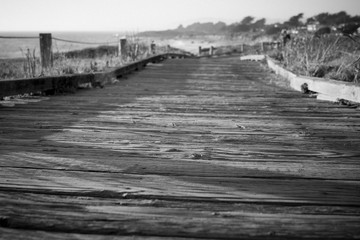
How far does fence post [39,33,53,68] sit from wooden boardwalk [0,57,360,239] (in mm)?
3576

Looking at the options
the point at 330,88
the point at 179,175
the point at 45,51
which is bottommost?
the point at 179,175

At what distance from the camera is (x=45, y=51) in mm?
7031

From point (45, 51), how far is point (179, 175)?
6173 millimetres

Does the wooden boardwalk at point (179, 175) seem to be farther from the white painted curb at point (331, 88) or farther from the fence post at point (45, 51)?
the fence post at point (45, 51)

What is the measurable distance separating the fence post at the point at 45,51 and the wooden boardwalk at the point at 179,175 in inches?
141

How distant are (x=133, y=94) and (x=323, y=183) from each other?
150 inches

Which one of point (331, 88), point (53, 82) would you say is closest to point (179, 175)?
point (331, 88)

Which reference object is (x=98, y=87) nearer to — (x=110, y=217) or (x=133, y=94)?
(x=133, y=94)

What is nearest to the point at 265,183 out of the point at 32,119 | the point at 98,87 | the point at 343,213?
the point at 343,213

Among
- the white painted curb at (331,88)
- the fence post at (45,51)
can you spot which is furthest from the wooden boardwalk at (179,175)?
the fence post at (45,51)

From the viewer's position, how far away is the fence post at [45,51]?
694 centimetres

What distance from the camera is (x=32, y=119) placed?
331 centimetres

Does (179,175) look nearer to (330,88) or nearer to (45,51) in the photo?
(330,88)

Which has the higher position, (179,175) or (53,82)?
(53,82)
